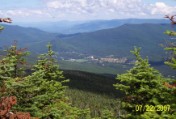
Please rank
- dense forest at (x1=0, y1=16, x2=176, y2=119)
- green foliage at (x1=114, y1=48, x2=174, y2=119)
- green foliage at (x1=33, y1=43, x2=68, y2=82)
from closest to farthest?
dense forest at (x1=0, y1=16, x2=176, y2=119), green foliage at (x1=114, y1=48, x2=174, y2=119), green foliage at (x1=33, y1=43, x2=68, y2=82)

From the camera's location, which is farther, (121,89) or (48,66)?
(48,66)

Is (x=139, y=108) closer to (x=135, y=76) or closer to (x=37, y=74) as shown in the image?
(x=135, y=76)

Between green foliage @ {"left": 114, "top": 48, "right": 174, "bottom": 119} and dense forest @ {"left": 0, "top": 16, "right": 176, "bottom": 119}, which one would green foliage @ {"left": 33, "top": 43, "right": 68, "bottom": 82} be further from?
green foliage @ {"left": 114, "top": 48, "right": 174, "bottom": 119}

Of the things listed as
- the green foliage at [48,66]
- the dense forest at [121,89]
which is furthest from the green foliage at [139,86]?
the green foliage at [48,66]

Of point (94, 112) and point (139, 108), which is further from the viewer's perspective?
point (94, 112)

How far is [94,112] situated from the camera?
189250mm

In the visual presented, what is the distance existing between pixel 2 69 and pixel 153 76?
11.6m

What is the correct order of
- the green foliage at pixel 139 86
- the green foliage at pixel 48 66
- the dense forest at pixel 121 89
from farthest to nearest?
the green foliage at pixel 48 66 → the green foliage at pixel 139 86 → the dense forest at pixel 121 89

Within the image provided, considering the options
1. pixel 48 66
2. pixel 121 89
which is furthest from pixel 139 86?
pixel 48 66

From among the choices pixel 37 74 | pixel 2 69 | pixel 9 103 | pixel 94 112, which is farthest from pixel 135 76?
pixel 94 112

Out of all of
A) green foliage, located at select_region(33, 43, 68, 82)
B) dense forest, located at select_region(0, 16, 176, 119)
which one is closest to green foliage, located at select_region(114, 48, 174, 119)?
dense forest, located at select_region(0, 16, 176, 119)

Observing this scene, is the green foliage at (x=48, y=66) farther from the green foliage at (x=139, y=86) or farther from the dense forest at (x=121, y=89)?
the green foliage at (x=139, y=86)

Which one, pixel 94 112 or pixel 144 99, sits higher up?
pixel 144 99

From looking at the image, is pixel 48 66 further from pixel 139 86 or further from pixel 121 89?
pixel 139 86
